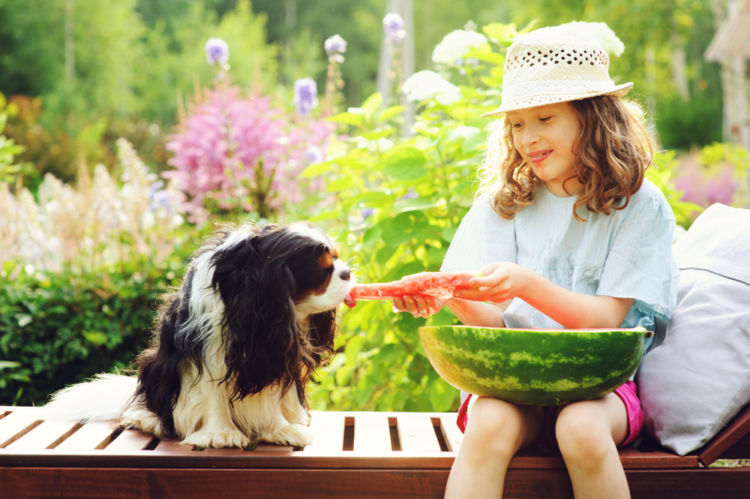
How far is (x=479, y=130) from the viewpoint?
304 centimetres

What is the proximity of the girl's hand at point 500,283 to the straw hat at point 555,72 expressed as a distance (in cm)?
51

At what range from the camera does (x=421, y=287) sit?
2166 mm

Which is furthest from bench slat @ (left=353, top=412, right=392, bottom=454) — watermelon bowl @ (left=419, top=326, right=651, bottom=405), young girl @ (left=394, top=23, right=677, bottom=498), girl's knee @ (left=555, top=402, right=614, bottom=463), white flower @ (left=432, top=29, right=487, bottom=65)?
white flower @ (left=432, top=29, right=487, bottom=65)

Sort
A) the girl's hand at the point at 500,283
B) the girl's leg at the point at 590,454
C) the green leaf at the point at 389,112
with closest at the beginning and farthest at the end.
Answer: the girl's leg at the point at 590,454 → the girl's hand at the point at 500,283 → the green leaf at the point at 389,112

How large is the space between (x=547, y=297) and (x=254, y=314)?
85cm

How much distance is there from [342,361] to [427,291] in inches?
67.5

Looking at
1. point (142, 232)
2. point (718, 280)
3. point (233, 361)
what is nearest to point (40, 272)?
point (142, 232)

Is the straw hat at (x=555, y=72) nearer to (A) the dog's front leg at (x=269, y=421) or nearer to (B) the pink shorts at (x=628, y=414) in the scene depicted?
(B) the pink shorts at (x=628, y=414)

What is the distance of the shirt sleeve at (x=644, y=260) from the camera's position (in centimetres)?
223

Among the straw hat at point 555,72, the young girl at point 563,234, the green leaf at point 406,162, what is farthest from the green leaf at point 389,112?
the straw hat at point 555,72

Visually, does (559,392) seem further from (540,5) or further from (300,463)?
(540,5)

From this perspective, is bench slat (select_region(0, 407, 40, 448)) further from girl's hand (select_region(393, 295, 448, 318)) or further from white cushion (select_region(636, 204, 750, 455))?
white cushion (select_region(636, 204, 750, 455))

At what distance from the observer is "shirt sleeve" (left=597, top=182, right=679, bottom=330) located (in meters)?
2.23

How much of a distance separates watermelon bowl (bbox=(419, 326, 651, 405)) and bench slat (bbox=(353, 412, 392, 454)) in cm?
41
